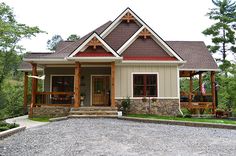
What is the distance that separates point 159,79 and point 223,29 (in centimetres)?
1358

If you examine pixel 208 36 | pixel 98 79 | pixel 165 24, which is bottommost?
pixel 98 79

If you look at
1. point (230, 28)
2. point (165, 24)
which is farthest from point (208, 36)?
point (165, 24)

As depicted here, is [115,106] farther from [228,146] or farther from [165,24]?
[165,24]

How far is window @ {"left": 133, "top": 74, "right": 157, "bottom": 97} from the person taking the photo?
15.3 metres

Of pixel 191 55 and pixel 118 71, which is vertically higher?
pixel 191 55

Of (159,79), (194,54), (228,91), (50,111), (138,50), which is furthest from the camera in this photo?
(228,91)

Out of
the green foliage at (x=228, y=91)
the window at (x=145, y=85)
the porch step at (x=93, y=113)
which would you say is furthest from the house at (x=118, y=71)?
the green foliage at (x=228, y=91)

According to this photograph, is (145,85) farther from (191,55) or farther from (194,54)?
(194,54)

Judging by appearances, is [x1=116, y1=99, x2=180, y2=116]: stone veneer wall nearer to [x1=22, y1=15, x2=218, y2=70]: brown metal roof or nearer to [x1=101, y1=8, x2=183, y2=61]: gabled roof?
[x1=101, y1=8, x2=183, y2=61]: gabled roof

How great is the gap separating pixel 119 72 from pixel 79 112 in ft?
11.8

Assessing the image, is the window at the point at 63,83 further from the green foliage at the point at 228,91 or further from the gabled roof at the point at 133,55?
the green foliage at the point at 228,91

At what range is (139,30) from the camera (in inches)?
631

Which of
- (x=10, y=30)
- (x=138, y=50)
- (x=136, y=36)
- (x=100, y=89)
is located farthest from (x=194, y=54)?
(x=10, y=30)

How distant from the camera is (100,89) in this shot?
16594 mm
